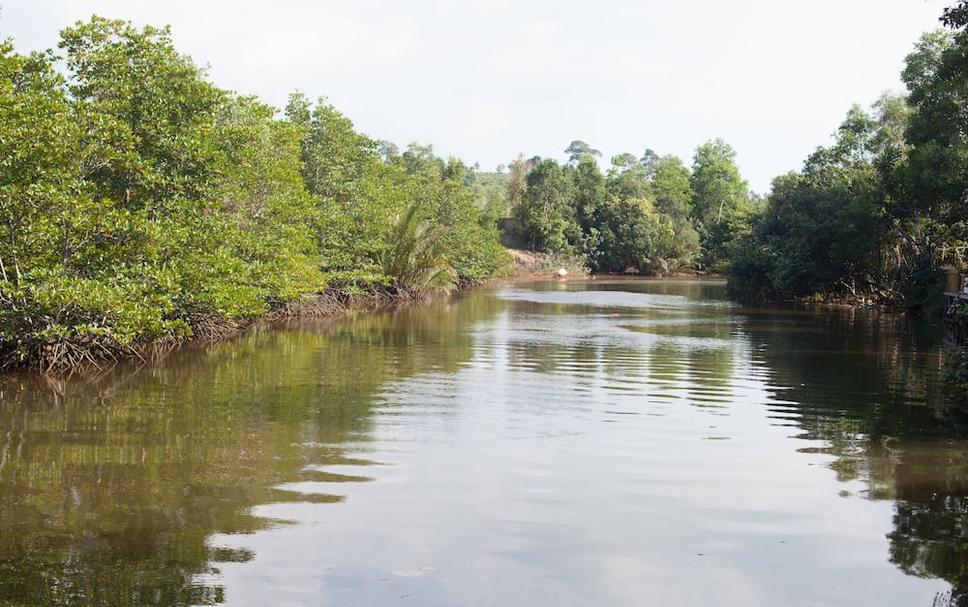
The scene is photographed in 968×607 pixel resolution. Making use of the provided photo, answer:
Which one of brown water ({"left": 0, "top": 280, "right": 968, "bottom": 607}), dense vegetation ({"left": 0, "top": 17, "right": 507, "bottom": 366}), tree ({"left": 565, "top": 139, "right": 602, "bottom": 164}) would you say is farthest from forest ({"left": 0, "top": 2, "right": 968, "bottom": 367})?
tree ({"left": 565, "top": 139, "right": 602, "bottom": 164})

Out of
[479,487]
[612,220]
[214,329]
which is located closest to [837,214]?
[214,329]

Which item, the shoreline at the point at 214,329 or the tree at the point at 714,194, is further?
the tree at the point at 714,194

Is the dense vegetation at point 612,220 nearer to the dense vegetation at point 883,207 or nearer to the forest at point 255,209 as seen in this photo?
the forest at point 255,209

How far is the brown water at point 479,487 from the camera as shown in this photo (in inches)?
256

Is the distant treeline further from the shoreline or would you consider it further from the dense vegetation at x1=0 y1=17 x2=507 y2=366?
the dense vegetation at x1=0 y1=17 x2=507 y2=366

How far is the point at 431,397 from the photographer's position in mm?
14367

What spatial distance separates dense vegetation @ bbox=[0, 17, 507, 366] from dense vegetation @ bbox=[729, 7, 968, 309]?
17246 millimetres

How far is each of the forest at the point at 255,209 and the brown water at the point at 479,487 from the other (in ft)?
5.76

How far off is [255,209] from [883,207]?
22.7 m

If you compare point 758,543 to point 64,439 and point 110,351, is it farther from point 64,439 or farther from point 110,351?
point 110,351

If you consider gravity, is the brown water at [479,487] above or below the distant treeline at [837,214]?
below

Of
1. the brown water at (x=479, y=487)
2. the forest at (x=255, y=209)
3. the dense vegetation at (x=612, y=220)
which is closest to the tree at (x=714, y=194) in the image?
the dense vegetation at (x=612, y=220)

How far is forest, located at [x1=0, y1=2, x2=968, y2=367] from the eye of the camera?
1462 centimetres

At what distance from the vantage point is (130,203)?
17703mm
